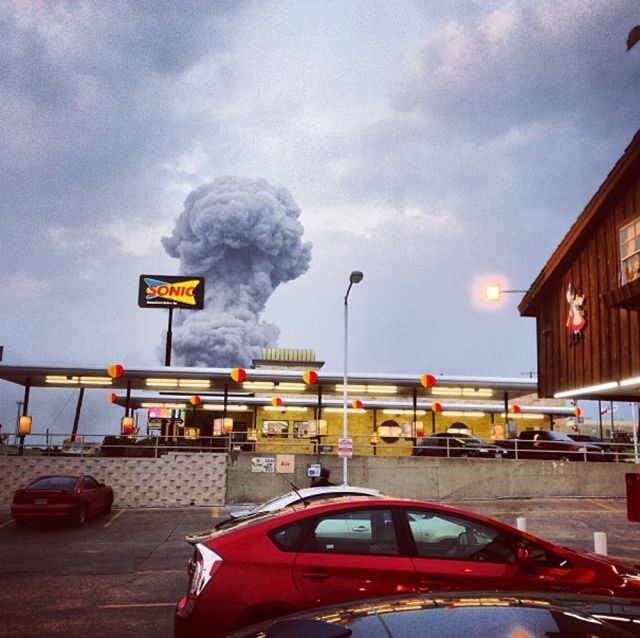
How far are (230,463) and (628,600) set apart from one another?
882 inches

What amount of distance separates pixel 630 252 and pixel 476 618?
1416 cm

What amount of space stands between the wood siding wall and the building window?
166mm

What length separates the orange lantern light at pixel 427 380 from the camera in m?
28.3

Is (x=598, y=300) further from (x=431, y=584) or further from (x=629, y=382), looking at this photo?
(x=431, y=584)

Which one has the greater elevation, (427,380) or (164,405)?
(427,380)

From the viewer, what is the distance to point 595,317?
15703 mm

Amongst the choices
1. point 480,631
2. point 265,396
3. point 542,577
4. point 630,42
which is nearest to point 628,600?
point 480,631

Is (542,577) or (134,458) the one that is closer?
(542,577)

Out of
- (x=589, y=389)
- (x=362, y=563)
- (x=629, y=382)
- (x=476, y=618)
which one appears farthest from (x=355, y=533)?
(x=589, y=389)

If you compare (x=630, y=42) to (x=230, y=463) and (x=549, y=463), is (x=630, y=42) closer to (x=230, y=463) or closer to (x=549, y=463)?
(x=549, y=463)

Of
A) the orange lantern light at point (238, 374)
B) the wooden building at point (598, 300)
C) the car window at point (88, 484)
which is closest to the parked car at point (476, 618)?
the wooden building at point (598, 300)

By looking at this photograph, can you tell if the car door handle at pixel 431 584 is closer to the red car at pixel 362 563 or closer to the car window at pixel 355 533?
the red car at pixel 362 563

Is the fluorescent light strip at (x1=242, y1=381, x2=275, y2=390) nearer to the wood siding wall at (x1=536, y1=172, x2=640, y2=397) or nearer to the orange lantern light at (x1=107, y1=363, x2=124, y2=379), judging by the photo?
the orange lantern light at (x1=107, y1=363, x2=124, y2=379)

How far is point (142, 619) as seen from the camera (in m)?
8.34
